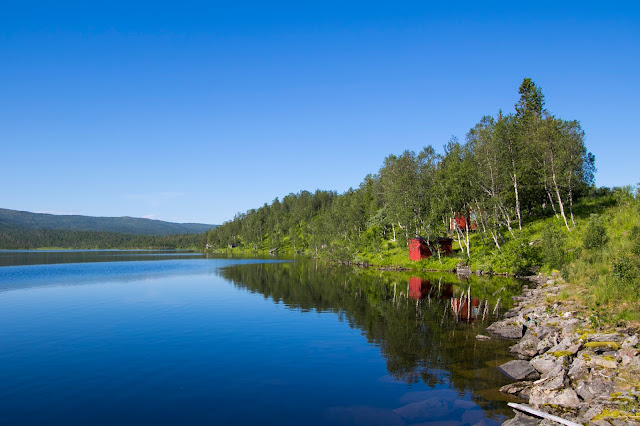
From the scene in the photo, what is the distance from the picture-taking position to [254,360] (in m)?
22.1

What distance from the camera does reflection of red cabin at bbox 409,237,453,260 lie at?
235ft

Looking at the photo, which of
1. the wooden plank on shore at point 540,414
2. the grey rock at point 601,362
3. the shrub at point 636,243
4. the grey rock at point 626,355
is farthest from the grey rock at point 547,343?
the shrub at point 636,243

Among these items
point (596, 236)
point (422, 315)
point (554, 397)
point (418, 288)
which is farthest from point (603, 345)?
point (418, 288)

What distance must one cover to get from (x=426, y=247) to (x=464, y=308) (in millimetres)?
39341

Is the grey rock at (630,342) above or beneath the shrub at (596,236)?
beneath

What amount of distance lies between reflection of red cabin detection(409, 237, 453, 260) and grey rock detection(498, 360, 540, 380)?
52.3m

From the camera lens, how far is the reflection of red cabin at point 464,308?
3199cm

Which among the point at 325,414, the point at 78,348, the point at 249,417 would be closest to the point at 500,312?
the point at 325,414

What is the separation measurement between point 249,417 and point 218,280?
5072cm

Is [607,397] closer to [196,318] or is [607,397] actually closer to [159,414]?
[159,414]

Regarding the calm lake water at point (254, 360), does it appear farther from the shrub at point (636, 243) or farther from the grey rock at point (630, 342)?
the shrub at point (636, 243)

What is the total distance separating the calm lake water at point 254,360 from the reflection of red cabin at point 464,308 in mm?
177

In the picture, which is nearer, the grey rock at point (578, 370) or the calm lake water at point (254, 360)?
the calm lake water at point (254, 360)

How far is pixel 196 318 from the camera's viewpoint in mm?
33656
